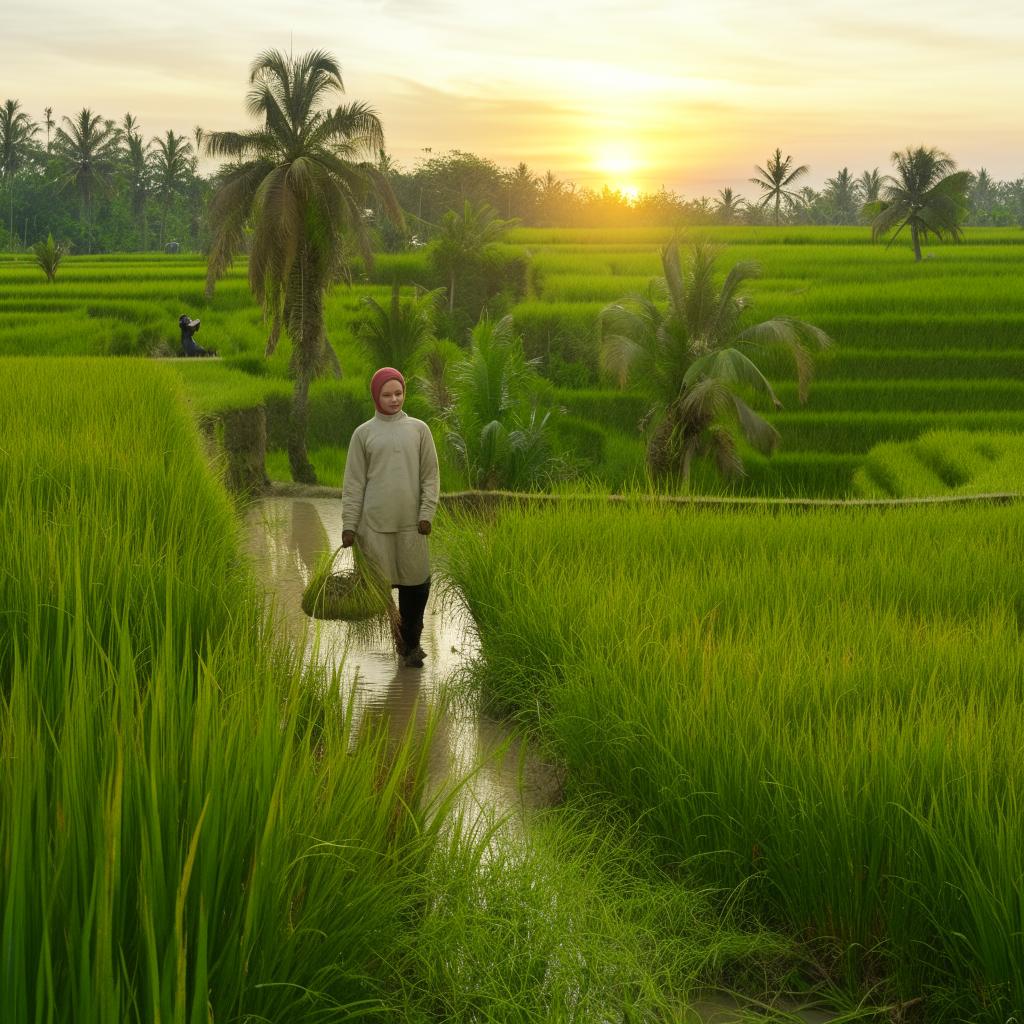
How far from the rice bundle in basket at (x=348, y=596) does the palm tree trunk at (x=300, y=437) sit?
16762 mm

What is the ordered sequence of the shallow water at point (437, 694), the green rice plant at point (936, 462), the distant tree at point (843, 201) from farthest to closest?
1. the distant tree at point (843, 201)
2. the green rice plant at point (936, 462)
3. the shallow water at point (437, 694)

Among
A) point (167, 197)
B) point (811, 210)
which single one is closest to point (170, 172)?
point (167, 197)

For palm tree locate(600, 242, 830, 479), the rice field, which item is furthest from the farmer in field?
palm tree locate(600, 242, 830, 479)

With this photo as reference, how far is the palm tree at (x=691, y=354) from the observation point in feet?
69.5

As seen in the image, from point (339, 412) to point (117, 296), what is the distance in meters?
10.3

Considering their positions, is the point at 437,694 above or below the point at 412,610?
below

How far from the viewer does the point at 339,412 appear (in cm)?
2816

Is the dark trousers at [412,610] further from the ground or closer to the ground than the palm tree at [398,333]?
closer to the ground

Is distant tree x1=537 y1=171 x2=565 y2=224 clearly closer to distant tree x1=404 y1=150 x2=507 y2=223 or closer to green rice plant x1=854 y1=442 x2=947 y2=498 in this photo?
distant tree x1=404 y1=150 x2=507 y2=223

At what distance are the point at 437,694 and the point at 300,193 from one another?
58.1 feet

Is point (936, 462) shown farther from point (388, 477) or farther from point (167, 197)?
point (167, 197)

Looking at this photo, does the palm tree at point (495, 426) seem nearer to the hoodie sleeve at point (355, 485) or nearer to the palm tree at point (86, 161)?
the hoodie sleeve at point (355, 485)

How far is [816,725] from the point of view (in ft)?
14.8

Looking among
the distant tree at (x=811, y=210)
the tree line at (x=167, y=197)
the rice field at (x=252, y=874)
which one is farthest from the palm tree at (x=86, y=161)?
the rice field at (x=252, y=874)
